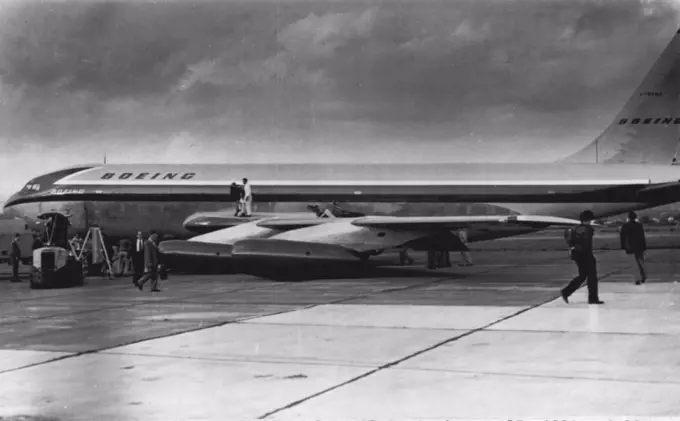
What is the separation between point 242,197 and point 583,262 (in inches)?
602

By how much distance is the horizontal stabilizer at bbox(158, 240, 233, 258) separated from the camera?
64.1ft

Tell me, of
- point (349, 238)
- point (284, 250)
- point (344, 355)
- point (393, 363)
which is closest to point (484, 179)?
point (349, 238)

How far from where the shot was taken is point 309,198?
2703 cm

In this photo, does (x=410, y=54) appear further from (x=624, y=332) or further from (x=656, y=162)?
(x=656, y=162)

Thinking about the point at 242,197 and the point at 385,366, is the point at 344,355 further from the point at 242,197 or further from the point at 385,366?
the point at 242,197

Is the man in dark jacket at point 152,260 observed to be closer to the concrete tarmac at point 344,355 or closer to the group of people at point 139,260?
the group of people at point 139,260

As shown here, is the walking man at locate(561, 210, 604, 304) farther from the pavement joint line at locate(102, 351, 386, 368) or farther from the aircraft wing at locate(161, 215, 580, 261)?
the pavement joint line at locate(102, 351, 386, 368)

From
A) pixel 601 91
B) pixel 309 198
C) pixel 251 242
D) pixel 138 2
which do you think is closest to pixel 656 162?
pixel 601 91

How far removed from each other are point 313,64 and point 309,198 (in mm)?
15370

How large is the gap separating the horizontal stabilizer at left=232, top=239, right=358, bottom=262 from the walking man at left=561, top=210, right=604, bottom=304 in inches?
274

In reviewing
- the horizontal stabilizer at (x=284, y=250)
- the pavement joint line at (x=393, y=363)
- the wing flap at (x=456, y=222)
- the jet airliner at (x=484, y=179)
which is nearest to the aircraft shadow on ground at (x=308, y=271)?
the horizontal stabilizer at (x=284, y=250)

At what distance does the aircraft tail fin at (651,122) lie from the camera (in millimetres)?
27594

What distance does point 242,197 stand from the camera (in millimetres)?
26500

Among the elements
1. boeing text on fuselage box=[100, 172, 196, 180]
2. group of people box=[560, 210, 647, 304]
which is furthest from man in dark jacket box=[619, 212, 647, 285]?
boeing text on fuselage box=[100, 172, 196, 180]
